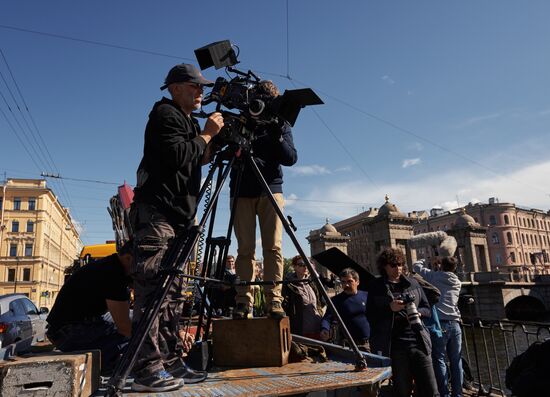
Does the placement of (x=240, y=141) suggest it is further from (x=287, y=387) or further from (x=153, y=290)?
(x=287, y=387)

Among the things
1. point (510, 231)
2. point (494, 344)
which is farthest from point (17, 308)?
point (510, 231)

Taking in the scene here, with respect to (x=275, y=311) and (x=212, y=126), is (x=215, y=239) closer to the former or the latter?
(x=275, y=311)

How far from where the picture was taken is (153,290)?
91.8 inches

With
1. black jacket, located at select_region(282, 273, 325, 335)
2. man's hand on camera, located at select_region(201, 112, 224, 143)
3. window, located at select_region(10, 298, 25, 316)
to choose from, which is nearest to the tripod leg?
man's hand on camera, located at select_region(201, 112, 224, 143)

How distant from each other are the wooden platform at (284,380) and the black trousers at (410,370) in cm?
214

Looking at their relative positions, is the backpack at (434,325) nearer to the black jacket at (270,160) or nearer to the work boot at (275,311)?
the work boot at (275,311)

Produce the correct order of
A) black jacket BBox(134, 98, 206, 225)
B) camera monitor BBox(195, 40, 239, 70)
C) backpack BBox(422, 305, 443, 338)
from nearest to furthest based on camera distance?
black jacket BBox(134, 98, 206, 225), camera monitor BBox(195, 40, 239, 70), backpack BBox(422, 305, 443, 338)

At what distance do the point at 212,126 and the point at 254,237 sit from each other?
1270mm

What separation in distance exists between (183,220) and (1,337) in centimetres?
742

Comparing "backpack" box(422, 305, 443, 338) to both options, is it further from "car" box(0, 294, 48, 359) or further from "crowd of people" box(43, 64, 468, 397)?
"car" box(0, 294, 48, 359)

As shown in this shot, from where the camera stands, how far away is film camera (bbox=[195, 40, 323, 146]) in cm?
277

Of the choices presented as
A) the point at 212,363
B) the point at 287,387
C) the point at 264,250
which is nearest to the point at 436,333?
the point at 264,250

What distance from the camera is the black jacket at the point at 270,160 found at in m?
3.47

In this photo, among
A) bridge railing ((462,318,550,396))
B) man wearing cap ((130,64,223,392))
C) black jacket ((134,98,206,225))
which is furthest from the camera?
bridge railing ((462,318,550,396))
